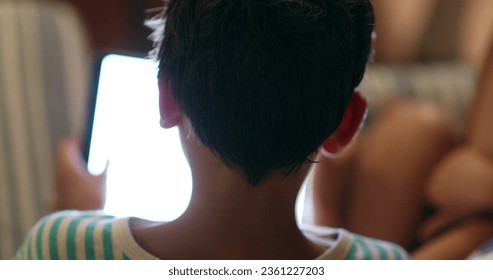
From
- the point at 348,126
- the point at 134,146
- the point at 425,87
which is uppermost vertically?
the point at 348,126

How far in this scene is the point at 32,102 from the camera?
102cm

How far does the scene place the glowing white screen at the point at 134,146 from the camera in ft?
2.06

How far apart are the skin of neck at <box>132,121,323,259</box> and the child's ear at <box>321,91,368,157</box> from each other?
0.07 feet

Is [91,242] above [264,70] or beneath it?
beneath

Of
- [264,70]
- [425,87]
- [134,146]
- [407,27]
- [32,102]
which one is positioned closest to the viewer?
[264,70]

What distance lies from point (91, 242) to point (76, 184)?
1.01 feet

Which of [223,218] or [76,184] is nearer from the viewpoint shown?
[223,218]

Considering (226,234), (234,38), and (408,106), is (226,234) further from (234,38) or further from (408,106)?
(408,106)

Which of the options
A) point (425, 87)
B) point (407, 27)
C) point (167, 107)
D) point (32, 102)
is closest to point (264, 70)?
point (167, 107)

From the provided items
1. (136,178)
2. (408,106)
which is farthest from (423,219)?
(136,178)

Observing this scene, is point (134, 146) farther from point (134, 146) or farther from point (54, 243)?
point (54, 243)

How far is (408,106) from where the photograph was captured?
0.93m

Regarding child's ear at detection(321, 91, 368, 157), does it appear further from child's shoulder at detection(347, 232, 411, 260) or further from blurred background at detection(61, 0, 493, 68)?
blurred background at detection(61, 0, 493, 68)
